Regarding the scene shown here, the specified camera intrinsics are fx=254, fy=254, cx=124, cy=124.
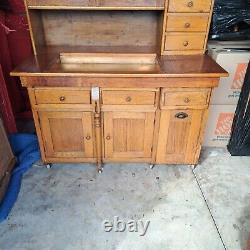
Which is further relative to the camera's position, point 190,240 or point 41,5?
point 41,5

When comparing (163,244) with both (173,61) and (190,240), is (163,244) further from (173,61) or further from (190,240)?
(173,61)

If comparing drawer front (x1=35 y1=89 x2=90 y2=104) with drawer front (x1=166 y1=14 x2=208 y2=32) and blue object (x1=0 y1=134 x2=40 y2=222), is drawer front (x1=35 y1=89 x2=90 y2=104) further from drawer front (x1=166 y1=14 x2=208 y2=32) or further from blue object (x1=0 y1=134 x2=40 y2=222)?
drawer front (x1=166 y1=14 x2=208 y2=32)

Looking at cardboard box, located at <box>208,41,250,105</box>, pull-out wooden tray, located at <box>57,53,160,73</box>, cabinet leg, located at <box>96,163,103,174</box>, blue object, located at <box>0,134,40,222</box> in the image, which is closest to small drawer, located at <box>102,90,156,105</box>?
pull-out wooden tray, located at <box>57,53,160,73</box>

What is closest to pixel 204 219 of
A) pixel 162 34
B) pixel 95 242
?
pixel 95 242

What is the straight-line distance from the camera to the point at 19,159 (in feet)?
6.56

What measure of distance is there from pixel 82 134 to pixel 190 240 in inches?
38.0

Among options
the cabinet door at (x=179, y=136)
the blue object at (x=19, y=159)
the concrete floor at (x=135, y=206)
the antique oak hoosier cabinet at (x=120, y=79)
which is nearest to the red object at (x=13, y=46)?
the antique oak hoosier cabinet at (x=120, y=79)

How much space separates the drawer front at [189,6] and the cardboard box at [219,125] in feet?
2.45

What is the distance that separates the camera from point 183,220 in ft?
5.29

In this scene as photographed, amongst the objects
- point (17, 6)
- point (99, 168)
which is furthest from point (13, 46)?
point (99, 168)

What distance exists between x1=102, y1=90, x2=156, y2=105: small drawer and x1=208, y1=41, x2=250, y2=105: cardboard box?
0.64 meters

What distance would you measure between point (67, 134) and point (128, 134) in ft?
1.41

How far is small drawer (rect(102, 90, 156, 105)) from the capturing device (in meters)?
1.62

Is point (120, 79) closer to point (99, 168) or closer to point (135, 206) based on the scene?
point (99, 168)
